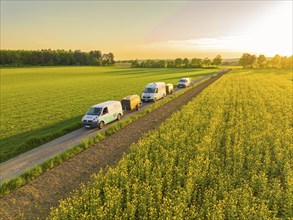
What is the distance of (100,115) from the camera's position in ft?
66.3

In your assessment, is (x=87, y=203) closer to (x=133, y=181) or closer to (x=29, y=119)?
(x=133, y=181)

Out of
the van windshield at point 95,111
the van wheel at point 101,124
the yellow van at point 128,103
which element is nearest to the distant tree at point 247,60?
the yellow van at point 128,103

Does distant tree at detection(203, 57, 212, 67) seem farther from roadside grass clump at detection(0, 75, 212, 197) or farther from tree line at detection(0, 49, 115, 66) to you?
roadside grass clump at detection(0, 75, 212, 197)

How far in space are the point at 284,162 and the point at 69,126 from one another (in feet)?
57.1

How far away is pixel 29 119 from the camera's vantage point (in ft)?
78.8

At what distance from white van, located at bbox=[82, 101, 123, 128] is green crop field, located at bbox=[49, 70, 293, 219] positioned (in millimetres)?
6260

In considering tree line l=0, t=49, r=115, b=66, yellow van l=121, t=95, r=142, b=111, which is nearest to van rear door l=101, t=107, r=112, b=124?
yellow van l=121, t=95, r=142, b=111

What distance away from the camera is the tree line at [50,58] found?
147 meters

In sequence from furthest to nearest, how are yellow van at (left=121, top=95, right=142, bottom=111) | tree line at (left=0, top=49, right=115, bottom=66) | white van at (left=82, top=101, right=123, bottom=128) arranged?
tree line at (left=0, top=49, right=115, bottom=66) < yellow van at (left=121, top=95, right=142, bottom=111) < white van at (left=82, top=101, right=123, bottom=128)

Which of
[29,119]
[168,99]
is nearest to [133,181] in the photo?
[29,119]

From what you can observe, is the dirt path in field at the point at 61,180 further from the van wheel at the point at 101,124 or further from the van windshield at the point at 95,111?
the van windshield at the point at 95,111

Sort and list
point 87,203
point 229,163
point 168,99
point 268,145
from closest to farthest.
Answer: point 87,203
point 229,163
point 268,145
point 168,99

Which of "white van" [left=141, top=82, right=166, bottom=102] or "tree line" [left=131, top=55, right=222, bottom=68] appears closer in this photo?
"white van" [left=141, top=82, right=166, bottom=102]

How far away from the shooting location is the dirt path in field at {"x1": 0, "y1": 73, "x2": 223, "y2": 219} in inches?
376
